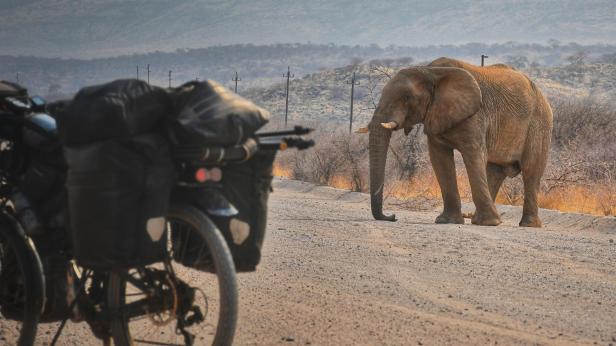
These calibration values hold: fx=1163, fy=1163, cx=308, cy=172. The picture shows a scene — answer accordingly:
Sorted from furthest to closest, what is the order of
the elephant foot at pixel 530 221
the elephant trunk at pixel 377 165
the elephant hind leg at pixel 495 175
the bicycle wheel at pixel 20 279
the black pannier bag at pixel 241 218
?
the elephant hind leg at pixel 495 175 → the elephant foot at pixel 530 221 → the elephant trunk at pixel 377 165 → the bicycle wheel at pixel 20 279 → the black pannier bag at pixel 241 218

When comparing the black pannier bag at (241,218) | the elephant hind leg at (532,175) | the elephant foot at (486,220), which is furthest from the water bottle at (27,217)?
the elephant hind leg at (532,175)

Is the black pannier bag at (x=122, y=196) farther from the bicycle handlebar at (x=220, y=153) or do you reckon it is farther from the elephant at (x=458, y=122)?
the elephant at (x=458, y=122)

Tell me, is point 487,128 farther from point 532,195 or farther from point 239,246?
point 239,246

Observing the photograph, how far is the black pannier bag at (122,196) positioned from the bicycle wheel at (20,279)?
0.53 meters

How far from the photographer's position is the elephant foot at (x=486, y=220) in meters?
16.9

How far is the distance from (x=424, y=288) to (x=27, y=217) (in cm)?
399

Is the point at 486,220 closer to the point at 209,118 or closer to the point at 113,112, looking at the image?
the point at 209,118

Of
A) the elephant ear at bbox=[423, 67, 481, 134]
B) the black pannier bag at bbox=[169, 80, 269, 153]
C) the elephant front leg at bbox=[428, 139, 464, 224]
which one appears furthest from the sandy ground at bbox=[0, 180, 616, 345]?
the elephant ear at bbox=[423, 67, 481, 134]

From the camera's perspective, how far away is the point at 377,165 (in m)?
16.2

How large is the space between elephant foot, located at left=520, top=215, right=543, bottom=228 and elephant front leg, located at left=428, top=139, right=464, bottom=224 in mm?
1252

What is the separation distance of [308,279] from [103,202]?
4.19 meters

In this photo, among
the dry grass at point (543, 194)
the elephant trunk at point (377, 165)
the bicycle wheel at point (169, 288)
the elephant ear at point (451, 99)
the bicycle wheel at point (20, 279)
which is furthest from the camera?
the dry grass at point (543, 194)

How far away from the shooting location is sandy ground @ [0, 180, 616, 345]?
7.27 meters

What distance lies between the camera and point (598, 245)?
12797 millimetres
